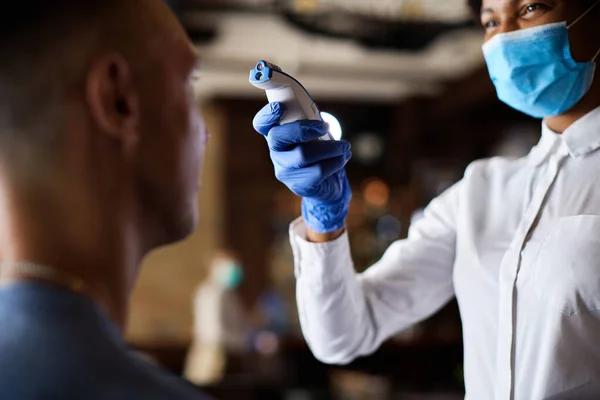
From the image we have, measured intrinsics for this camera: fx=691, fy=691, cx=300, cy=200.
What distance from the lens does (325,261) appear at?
1.16m

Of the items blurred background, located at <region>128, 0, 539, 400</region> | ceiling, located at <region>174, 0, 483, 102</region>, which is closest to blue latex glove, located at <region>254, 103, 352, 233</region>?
ceiling, located at <region>174, 0, 483, 102</region>

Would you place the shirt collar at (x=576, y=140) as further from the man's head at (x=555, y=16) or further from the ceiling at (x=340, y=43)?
the ceiling at (x=340, y=43)

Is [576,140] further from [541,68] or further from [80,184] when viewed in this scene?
[80,184]

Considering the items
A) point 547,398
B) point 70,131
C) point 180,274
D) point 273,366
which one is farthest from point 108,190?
point 180,274

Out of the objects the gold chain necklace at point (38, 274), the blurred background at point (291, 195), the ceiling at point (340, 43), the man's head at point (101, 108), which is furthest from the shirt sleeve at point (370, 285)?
the blurred background at point (291, 195)

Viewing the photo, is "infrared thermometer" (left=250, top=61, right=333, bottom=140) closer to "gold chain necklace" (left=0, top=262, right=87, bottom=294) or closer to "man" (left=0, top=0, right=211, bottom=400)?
"man" (left=0, top=0, right=211, bottom=400)

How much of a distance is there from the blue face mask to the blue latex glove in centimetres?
36

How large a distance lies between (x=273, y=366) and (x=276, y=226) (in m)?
2.84

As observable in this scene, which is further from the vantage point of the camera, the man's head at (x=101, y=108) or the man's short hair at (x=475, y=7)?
the man's short hair at (x=475, y=7)

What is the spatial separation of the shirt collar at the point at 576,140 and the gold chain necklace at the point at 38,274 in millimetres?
815

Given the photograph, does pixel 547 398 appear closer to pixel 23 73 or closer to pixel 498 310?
pixel 498 310

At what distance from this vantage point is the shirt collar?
110 centimetres

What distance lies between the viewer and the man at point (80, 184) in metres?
0.57

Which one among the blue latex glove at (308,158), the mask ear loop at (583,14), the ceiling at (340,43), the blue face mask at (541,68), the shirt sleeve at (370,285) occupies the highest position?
the ceiling at (340,43)
